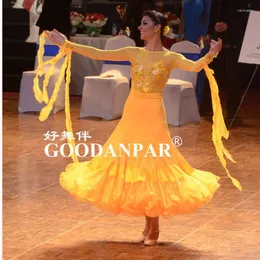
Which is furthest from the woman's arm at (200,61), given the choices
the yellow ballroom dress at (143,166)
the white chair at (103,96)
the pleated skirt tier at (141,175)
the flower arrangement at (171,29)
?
the flower arrangement at (171,29)

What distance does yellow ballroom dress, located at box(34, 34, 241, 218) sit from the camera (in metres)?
4.35

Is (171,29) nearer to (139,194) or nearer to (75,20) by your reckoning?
(75,20)

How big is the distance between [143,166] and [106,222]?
801mm

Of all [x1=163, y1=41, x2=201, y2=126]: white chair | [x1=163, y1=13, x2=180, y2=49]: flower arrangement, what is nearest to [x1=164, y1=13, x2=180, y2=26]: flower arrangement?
[x1=163, y1=13, x2=180, y2=49]: flower arrangement

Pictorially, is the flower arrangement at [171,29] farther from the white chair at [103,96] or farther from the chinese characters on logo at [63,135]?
the chinese characters on logo at [63,135]

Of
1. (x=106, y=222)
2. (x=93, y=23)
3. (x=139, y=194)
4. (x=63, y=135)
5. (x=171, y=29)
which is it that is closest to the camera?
(x=139, y=194)

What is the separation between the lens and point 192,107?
923 cm

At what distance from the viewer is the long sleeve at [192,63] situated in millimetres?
4358

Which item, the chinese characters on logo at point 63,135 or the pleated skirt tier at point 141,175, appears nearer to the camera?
the pleated skirt tier at point 141,175

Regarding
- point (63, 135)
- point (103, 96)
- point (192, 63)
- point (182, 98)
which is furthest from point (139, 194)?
point (103, 96)

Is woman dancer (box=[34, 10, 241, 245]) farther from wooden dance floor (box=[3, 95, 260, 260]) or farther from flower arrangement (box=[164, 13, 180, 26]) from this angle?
flower arrangement (box=[164, 13, 180, 26])

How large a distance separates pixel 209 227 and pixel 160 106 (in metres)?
0.93

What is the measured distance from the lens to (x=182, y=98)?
29.6 feet

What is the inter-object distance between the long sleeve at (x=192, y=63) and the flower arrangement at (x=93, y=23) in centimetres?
655
